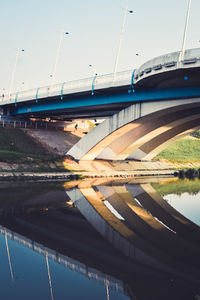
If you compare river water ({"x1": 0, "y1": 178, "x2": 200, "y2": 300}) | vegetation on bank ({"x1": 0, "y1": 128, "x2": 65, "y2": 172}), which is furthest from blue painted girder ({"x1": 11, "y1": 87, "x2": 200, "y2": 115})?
river water ({"x1": 0, "y1": 178, "x2": 200, "y2": 300})

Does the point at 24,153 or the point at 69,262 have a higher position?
the point at 24,153

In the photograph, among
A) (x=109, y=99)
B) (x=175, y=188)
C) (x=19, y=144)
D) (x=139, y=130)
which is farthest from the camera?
(x=19, y=144)

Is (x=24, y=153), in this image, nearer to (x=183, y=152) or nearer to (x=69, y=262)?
(x=69, y=262)

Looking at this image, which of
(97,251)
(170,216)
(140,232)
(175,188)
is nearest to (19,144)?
(175,188)

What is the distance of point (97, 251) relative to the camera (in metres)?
9.60

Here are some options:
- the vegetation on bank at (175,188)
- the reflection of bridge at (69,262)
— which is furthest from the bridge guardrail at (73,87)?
the reflection of bridge at (69,262)

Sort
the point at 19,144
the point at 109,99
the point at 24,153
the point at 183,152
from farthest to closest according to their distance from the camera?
the point at 183,152, the point at 19,144, the point at 24,153, the point at 109,99

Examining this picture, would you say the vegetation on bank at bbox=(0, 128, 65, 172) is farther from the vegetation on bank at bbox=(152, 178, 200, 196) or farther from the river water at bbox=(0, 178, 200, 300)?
the river water at bbox=(0, 178, 200, 300)

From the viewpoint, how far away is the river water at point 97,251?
6922 mm

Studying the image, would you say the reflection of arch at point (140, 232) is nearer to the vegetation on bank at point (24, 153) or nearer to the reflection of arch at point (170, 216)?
the reflection of arch at point (170, 216)

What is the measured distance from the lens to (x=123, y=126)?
35.8 metres

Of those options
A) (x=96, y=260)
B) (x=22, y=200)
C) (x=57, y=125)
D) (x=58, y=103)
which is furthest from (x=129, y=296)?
(x=57, y=125)

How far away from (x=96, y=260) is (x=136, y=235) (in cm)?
323

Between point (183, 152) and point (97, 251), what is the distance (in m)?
56.7
